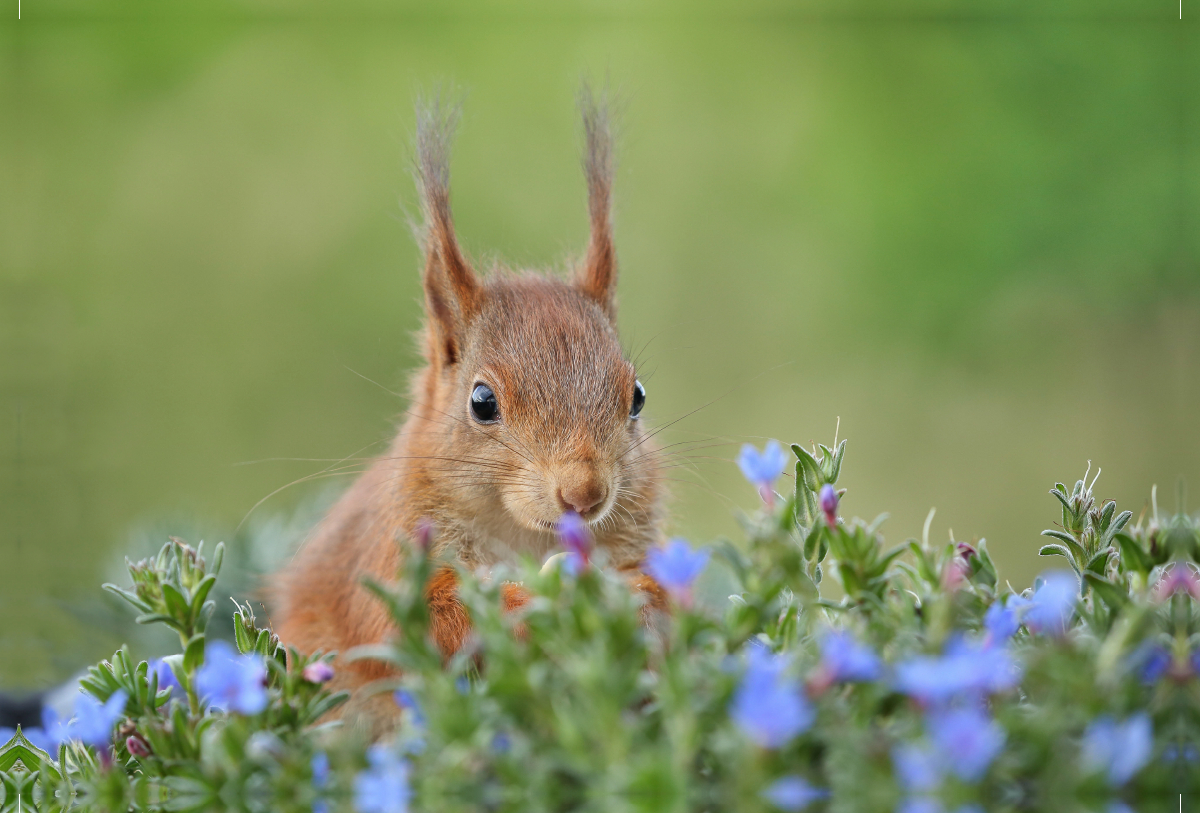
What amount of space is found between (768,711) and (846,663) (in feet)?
0.18

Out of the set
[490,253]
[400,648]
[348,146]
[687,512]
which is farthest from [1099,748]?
[348,146]

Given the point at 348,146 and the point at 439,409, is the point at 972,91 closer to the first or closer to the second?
the point at 348,146

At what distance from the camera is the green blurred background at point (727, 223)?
259 centimetres

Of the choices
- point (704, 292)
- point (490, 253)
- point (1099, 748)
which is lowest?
point (1099, 748)

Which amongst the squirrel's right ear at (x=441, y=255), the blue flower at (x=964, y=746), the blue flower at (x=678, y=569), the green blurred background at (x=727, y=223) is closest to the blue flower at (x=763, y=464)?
the blue flower at (x=678, y=569)

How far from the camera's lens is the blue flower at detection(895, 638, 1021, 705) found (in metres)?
0.41

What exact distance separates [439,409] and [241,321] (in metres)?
1.86

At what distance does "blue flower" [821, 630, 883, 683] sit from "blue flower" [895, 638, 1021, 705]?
12 millimetres

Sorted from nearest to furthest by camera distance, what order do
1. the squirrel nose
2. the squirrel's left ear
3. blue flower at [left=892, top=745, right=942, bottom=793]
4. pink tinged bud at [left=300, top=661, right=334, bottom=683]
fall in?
blue flower at [left=892, top=745, right=942, bottom=793] < pink tinged bud at [left=300, top=661, right=334, bottom=683] < the squirrel nose < the squirrel's left ear

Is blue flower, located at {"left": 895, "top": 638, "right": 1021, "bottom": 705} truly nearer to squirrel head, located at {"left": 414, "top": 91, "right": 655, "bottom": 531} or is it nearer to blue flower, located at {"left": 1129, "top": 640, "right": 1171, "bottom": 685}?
blue flower, located at {"left": 1129, "top": 640, "right": 1171, "bottom": 685}

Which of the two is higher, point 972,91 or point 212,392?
point 972,91

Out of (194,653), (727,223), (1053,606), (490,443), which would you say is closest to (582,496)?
(490,443)

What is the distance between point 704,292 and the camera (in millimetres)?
2979

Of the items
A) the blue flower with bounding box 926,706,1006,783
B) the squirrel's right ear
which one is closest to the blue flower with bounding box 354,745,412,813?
the blue flower with bounding box 926,706,1006,783
